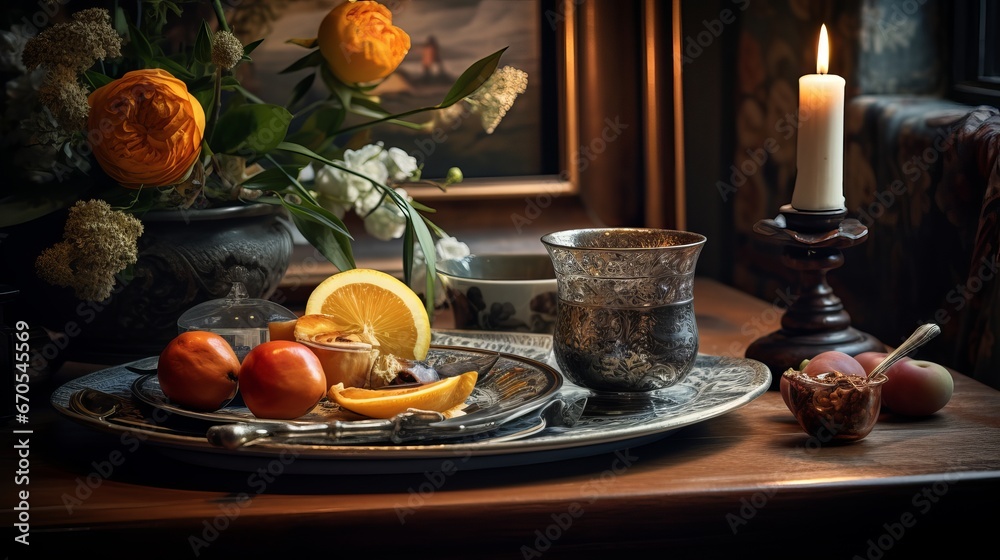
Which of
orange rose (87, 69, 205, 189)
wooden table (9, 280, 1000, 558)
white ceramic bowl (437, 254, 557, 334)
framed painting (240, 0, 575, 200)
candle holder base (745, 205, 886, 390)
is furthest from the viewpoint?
framed painting (240, 0, 575, 200)

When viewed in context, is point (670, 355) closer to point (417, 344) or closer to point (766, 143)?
point (417, 344)

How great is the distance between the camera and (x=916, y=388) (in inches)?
26.6

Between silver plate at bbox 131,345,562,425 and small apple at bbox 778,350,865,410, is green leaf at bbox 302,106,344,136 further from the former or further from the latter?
small apple at bbox 778,350,865,410

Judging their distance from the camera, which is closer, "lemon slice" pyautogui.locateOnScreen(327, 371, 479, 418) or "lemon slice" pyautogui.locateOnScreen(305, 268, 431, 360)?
"lemon slice" pyautogui.locateOnScreen(327, 371, 479, 418)

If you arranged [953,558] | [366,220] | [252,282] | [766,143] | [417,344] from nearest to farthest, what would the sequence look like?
[953,558] < [417,344] < [252,282] < [366,220] < [766,143]

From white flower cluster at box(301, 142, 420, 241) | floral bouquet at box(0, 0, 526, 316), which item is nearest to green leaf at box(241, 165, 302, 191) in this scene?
floral bouquet at box(0, 0, 526, 316)

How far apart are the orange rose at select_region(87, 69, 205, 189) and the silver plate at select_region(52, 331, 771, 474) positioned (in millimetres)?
159

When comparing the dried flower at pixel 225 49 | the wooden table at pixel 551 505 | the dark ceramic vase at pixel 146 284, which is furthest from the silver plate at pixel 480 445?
the dried flower at pixel 225 49

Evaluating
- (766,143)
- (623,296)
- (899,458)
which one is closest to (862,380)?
(899,458)

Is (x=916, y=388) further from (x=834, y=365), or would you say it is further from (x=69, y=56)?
(x=69, y=56)

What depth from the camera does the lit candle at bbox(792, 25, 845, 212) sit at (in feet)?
2.48

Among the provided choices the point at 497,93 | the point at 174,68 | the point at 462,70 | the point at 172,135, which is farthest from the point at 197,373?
the point at 462,70

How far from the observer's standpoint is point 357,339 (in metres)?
0.68

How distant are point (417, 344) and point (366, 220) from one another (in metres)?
0.27
